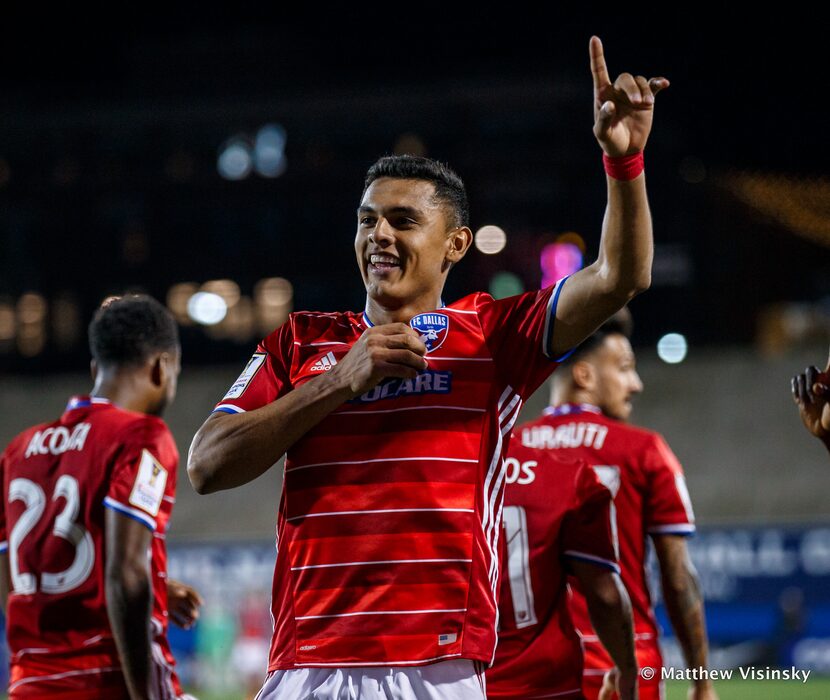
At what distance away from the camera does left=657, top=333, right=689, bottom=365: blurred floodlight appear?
24484 millimetres

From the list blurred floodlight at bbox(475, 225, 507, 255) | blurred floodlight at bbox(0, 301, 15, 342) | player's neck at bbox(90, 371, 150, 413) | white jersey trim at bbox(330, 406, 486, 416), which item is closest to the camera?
white jersey trim at bbox(330, 406, 486, 416)

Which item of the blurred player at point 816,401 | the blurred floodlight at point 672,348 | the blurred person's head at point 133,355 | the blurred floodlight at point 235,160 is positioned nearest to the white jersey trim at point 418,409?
the blurred player at point 816,401

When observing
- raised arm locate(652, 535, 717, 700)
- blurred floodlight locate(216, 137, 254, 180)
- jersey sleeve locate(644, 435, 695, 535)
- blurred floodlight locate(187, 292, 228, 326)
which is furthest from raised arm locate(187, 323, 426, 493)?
blurred floodlight locate(216, 137, 254, 180)

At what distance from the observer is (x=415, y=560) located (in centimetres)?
299

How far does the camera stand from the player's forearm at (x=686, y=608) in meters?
4.98

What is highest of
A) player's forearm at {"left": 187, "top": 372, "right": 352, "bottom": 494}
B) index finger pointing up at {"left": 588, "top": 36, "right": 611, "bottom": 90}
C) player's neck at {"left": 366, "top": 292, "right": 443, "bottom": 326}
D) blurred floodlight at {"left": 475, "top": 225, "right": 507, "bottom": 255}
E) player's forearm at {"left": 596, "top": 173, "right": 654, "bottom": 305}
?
blurred floodlight at {"left": 475, "top": 225, "right": 507, "bottom": 255}

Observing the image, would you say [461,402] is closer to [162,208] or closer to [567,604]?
[567,604]

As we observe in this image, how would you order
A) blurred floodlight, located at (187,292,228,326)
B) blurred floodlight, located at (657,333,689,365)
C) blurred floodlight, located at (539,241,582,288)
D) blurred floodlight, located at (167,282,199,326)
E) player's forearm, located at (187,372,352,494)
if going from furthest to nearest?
blurred floodlight, located at (167,282,199,326)
blurred floodlight, located at (187,292,228,326)
blurred floodlight, located at (539,241,582,288)
blurred floodlight, located at (657,333,689,365)
player's forearm, located at (187,372,352,494)

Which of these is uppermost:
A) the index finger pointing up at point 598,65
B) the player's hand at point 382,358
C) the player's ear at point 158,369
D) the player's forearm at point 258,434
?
the index finger pointing up at point 598,65

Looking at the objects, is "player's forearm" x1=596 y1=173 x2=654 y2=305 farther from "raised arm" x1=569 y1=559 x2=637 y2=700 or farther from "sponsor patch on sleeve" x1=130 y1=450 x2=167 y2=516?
"sponsor patch on sleeve" x1=130 y1=450 x2=167 y2=516

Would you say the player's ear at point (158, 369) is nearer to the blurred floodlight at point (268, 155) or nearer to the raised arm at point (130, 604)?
the raised arm at point (130, 604)

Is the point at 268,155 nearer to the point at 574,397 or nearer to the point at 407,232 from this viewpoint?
the point at 574,397

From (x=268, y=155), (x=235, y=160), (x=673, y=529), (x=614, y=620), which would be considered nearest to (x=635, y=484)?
(x=673, y=529)

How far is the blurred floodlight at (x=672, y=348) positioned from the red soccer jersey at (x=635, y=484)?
62.8 ft
